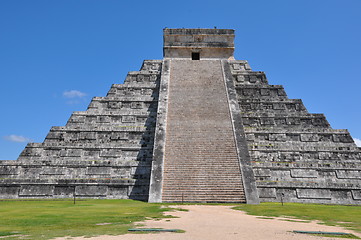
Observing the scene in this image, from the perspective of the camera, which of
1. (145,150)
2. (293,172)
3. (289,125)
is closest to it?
(293,172)

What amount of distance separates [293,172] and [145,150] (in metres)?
7.58

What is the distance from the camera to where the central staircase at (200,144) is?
12.1 metres

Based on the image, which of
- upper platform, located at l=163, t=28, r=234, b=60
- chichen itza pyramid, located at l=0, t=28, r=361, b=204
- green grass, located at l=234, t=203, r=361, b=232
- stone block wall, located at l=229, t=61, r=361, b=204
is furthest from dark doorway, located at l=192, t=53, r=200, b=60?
green grass, located at l=234, t=203, r=361, b=232

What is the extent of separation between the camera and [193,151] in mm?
14086

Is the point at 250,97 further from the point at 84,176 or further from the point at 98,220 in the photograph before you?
the point at 98,220

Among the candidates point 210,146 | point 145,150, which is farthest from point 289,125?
point 145,150

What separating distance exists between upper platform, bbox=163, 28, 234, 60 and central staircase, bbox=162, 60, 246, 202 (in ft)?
13.3

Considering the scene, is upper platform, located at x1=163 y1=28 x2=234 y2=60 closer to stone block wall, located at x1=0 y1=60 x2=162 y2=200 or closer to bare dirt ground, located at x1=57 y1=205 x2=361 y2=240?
stone block wall, located at x1=0 y1=60 x2=162 y2=200

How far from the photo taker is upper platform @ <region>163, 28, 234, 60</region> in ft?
80.2

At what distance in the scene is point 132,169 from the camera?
47.4ft

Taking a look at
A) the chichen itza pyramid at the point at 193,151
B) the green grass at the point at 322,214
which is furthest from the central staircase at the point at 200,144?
the green grass at the point at 322,214

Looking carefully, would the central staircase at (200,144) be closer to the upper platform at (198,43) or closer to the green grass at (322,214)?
the green grass at (322,214)

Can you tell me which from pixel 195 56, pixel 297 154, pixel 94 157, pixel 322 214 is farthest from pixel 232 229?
pixel 195 56

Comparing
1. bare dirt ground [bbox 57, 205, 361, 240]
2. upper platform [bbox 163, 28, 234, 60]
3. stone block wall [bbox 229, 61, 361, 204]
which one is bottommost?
bare dirt ground [bbox 57, 205, 361, 240]
